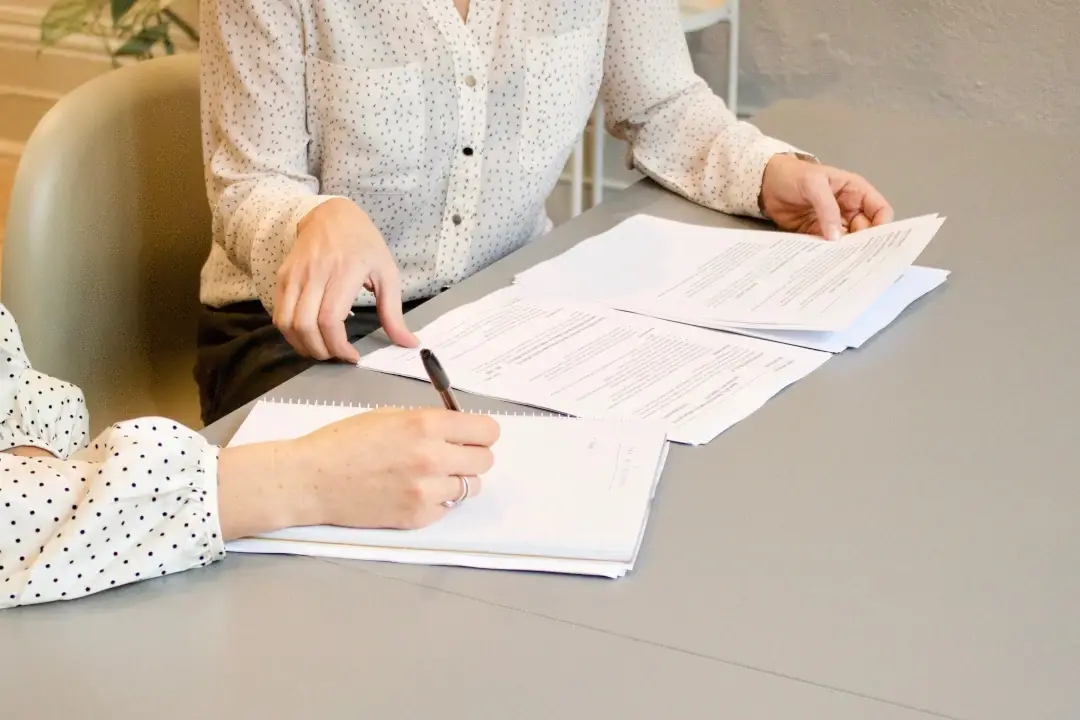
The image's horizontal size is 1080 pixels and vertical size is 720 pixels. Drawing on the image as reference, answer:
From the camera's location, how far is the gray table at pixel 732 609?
58cm

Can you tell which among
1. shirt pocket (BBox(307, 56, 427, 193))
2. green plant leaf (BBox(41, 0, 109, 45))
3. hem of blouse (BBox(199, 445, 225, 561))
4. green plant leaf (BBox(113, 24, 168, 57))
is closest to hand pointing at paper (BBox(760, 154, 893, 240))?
shirt pocket (BBox(307, 56, 427, 193))

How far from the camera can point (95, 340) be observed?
1.24 metres

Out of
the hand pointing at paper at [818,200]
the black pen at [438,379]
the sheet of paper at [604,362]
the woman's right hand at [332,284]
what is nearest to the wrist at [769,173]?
the hand pointing at paper at [818,200]

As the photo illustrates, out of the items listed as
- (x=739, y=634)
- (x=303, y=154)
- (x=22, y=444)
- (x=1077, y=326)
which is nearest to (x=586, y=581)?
(x=739, y=634)

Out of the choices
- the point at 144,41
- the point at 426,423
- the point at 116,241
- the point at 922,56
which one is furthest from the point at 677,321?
the point at 144,41

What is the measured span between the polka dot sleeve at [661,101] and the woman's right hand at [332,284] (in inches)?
19.1

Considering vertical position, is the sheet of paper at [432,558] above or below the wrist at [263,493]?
below

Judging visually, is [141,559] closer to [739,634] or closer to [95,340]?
[739,634]

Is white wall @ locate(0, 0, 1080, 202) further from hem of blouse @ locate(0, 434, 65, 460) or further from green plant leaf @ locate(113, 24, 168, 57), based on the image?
hem of blouse @ locate(0, 434, 65, 460)

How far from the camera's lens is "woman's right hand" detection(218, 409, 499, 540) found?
70 cm

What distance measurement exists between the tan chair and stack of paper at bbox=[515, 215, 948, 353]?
45cm

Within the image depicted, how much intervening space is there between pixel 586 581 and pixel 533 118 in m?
0.73

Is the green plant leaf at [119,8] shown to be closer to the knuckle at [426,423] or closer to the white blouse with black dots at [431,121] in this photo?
the white blouse with black dots at [431,121]

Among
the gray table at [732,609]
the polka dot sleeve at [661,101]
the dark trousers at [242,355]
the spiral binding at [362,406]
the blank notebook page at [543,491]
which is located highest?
the polka dot sleeve at [661,101]
